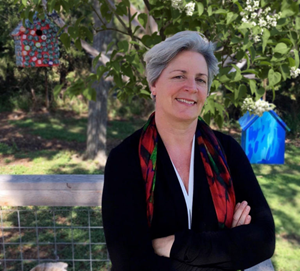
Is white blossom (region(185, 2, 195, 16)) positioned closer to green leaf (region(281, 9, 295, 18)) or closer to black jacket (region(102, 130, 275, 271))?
Result: green leaf (region(281, 9, 295, 18))

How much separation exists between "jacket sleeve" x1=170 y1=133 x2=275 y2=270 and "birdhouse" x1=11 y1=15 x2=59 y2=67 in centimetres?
440

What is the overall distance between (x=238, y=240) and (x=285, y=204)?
4.73m

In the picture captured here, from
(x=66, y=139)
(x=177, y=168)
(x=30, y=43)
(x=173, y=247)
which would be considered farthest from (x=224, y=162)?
(x=66, y=139)

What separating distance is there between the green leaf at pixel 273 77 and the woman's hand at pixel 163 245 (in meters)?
1.23

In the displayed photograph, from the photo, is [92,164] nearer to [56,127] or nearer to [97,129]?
[97,129]

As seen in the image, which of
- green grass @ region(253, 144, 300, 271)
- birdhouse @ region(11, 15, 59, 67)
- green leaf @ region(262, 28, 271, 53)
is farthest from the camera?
birdhouse @ region(11, 15, 59, 67)

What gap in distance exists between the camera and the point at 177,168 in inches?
69.1

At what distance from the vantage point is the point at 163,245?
1.59 m

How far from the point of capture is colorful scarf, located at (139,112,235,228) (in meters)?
1.63

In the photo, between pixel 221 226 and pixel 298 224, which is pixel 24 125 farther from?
pixel 221 226

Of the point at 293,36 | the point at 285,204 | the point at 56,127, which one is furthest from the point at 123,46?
the point at 56,127

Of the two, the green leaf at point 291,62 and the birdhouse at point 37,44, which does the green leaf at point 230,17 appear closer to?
the green leaf at point 291,62

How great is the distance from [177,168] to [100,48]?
6.10m

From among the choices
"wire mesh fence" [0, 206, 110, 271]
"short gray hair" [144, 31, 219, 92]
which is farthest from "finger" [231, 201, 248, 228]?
"wire mesh fence" [0, 206, 110, 271]
